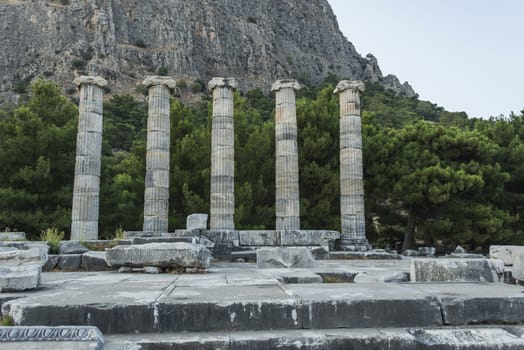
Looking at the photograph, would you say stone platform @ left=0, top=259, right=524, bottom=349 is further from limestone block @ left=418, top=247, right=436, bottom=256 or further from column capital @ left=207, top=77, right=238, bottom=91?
limestone block @ left=418, top=247, right=436, bottom=256

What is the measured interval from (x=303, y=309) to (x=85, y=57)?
82738 mm

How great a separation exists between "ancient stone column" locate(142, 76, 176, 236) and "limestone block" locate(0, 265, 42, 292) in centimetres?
1189

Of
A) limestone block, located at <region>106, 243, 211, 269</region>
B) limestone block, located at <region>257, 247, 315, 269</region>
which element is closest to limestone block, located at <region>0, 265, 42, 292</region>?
limestone block, located at <region>106, 243, 211, 269</region>

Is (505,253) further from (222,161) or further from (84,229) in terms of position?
(84,229)

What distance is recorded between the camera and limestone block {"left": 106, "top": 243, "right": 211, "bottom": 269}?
753cm

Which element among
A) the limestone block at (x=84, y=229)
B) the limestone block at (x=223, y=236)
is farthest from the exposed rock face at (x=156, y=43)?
the limestone block at (x=223, y=236)

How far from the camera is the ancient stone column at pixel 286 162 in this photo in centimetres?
1755

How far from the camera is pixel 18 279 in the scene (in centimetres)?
500

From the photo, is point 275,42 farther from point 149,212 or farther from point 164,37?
point 149,212

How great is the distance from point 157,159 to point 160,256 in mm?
10520

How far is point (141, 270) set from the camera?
784cm

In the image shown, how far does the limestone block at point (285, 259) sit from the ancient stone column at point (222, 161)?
26.6 feet

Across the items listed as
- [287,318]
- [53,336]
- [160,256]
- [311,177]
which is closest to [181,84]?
[311,177]

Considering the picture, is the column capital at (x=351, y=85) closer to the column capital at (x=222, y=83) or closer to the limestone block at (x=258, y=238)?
the column capital at (x=222, y=83)
